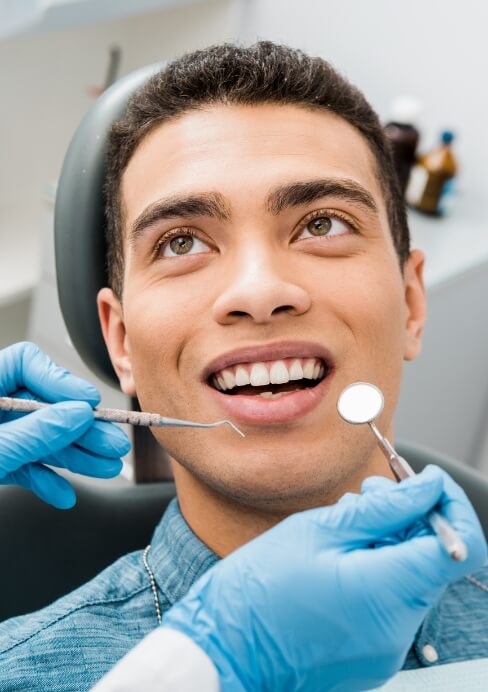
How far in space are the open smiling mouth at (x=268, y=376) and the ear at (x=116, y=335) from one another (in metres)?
0.21

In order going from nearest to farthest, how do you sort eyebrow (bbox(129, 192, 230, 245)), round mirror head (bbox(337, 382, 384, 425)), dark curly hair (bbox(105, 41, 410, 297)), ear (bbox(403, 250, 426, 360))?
round mirror head (bbox(337, 382, 384, 425)), eyebrow (bbox(129, 192, 230, 245)), dark curly hair (bbox(105, 41, 410, 297)), ear (bbox(403, 250, 426, 360))

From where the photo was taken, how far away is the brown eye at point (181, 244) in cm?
120

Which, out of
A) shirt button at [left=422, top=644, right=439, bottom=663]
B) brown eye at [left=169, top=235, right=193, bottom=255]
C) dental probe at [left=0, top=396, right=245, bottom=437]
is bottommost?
shirt button at [left=422, top=644, right=439, bottom=663]

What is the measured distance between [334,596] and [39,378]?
1.87ft

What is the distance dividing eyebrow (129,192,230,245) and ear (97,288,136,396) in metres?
0.13

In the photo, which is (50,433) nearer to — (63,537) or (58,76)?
(63,537)

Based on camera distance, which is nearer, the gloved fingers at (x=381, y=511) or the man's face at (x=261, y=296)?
the gloved fingers at (x=381, y=511)

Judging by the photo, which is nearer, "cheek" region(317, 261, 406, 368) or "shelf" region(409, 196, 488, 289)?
"cheek" region(317, 261, 406, 368)

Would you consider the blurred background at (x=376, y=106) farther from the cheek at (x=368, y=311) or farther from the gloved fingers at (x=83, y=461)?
the cheek at (x=368, y=311)

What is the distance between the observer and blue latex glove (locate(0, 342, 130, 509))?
1116 mm

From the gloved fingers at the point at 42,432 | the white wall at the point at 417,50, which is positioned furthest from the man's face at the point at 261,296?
the white wall at the point at 417,50

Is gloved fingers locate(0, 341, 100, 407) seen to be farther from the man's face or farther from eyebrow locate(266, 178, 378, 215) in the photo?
eyebrow locate(266, 178, 378, 215)

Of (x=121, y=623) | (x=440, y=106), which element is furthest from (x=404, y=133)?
(x=121, y=623)

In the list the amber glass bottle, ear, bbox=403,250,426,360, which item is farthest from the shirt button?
the amber glass bottle
